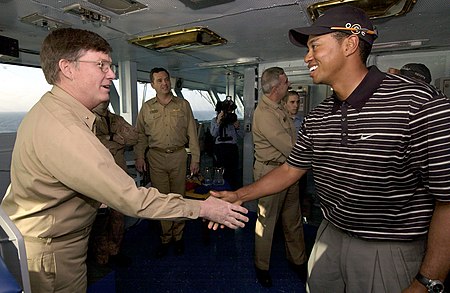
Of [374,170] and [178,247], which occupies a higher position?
[374,170]

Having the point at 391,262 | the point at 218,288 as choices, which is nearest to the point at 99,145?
the point at 391,262

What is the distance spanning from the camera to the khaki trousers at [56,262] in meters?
1.16

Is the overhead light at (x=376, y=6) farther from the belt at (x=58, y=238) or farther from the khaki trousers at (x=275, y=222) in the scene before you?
the belt at (x=58, y=238)

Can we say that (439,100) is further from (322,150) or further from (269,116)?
(269,116)

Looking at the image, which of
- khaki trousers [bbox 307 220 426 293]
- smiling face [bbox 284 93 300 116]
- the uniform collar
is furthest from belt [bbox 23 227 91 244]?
smiling face [bbox 284 93 300 116]

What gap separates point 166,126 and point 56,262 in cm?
208

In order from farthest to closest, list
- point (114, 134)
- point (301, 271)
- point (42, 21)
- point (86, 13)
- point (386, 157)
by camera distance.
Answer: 1. point (114, 134)
2. point (301, 271)
3. point (42, 21)
4. point (86, 13)
5. point (386, 157)

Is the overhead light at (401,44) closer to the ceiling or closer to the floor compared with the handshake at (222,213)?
closer to the ceiling

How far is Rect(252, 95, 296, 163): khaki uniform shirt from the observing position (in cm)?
251

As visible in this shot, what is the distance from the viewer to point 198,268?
2854 mm

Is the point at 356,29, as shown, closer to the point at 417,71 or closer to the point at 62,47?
the point at 62,47

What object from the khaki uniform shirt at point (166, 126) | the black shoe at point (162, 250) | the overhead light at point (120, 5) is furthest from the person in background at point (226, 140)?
the overhead light at point (120, 5)

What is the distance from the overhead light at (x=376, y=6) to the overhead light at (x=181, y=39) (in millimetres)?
1042

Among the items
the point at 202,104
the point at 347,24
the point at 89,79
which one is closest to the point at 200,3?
Result: the point at 89,79
